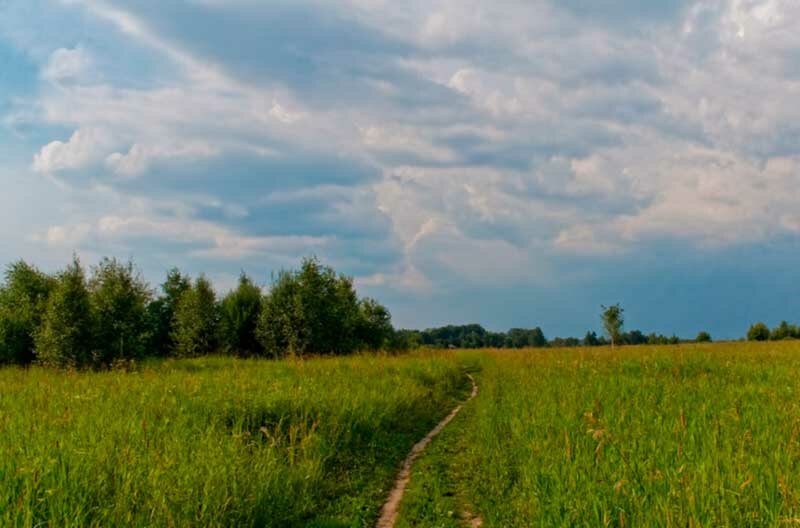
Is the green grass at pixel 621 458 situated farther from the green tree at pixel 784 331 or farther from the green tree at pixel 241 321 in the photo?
the green tree at pixel 784 331

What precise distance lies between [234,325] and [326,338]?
7.76m

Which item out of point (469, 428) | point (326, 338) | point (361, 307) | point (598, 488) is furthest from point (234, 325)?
point (598, 488)

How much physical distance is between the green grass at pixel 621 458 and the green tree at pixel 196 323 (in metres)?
32.7

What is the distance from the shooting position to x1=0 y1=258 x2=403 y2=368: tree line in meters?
34.2

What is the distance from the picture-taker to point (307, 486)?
10289mm

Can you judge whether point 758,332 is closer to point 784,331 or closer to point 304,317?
point 784,331

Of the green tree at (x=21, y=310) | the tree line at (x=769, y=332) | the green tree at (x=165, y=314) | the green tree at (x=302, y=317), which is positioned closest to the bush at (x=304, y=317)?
the green tree at (x=302, y=317)

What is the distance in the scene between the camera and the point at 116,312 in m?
37.5

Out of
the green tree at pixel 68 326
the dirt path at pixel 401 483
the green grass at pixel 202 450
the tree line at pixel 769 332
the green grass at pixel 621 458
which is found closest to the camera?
the green grass at pixel 621 458

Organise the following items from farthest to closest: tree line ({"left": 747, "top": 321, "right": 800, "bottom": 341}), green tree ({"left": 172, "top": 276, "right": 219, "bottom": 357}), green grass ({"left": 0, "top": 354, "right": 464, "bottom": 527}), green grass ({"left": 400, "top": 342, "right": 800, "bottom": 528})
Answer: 1. tree line ({"left": 747, "top": 321, "right": 800, "bottom": 341})
2. green tree ({"left": 172, "top": 276, "right": 219, "bottom": 357})
3. green grass ({"left": 0, "top": 354, "right": 464, "bottom": 527})
4. green grass ({"left": 400, "top": 342, "right": 800, "bottom": 528})

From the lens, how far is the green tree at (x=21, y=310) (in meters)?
38.4

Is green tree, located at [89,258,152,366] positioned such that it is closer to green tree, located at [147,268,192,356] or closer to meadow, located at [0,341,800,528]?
green tree, located at [147,268,192,356]

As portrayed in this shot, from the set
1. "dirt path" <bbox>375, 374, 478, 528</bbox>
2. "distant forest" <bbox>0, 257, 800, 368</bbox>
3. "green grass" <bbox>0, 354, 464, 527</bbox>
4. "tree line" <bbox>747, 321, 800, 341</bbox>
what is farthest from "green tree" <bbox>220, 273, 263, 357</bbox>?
"tree line" <bbox>747, 321, 800, 341</bbox>

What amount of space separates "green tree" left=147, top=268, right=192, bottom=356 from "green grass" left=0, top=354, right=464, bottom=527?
29.1 metres
